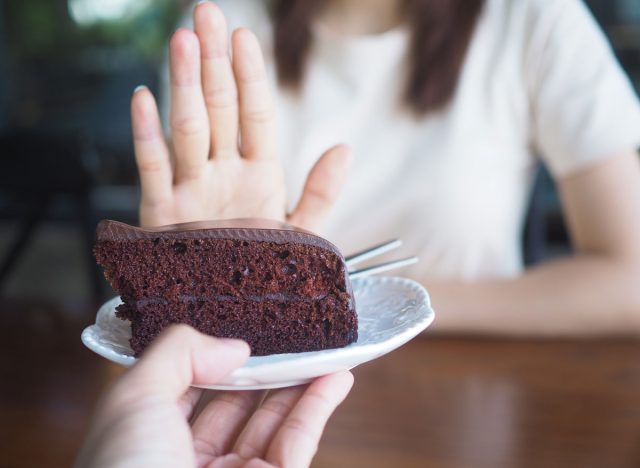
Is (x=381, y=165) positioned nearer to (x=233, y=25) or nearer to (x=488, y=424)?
(x=233, y=25)

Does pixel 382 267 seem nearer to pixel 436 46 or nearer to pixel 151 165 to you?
pixel 151 165

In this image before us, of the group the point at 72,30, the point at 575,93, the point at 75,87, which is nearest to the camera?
the point at 575,93

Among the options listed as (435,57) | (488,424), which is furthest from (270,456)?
(435,57)

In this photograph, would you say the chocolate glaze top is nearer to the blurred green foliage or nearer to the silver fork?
the silver fork

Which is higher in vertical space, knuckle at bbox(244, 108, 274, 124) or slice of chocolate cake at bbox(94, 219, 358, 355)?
knuckle at bbox(244, 108, 274, 124)

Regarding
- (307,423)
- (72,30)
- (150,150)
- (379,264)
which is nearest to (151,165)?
(150,150)

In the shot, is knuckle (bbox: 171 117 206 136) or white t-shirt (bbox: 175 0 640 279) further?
white t-shirt (bbox: 175 0 640 279)

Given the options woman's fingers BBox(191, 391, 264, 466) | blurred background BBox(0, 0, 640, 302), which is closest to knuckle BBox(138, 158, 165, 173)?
woman's fingers BBox(191, 391, 264, 466)
